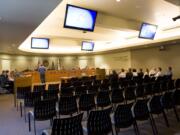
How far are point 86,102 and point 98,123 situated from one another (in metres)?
1.91

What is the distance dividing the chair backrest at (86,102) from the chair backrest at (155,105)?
5.04 ft

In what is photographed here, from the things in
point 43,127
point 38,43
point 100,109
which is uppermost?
point 38,43

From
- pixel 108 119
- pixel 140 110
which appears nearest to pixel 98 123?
pixel 108 119

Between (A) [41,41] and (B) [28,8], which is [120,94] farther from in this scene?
(A) [41,41]

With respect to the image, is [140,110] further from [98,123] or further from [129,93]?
[129,93]

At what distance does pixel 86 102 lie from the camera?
17.0 feet

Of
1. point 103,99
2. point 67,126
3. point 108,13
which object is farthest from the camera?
point 108,13

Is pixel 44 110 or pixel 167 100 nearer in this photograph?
pixel 44 110

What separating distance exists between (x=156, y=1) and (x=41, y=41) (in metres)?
7.07

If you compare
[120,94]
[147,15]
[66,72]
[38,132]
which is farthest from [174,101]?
[66,72]

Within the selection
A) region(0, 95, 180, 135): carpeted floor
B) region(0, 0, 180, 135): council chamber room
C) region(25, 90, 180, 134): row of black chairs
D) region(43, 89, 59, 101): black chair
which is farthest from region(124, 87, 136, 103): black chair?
region(43, 89, 59, 101): black chair

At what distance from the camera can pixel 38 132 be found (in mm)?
4488

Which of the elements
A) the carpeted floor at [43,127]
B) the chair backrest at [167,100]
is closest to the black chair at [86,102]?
the carpeted floor at [43,127]

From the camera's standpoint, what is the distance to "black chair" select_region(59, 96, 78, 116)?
473 centimetres
